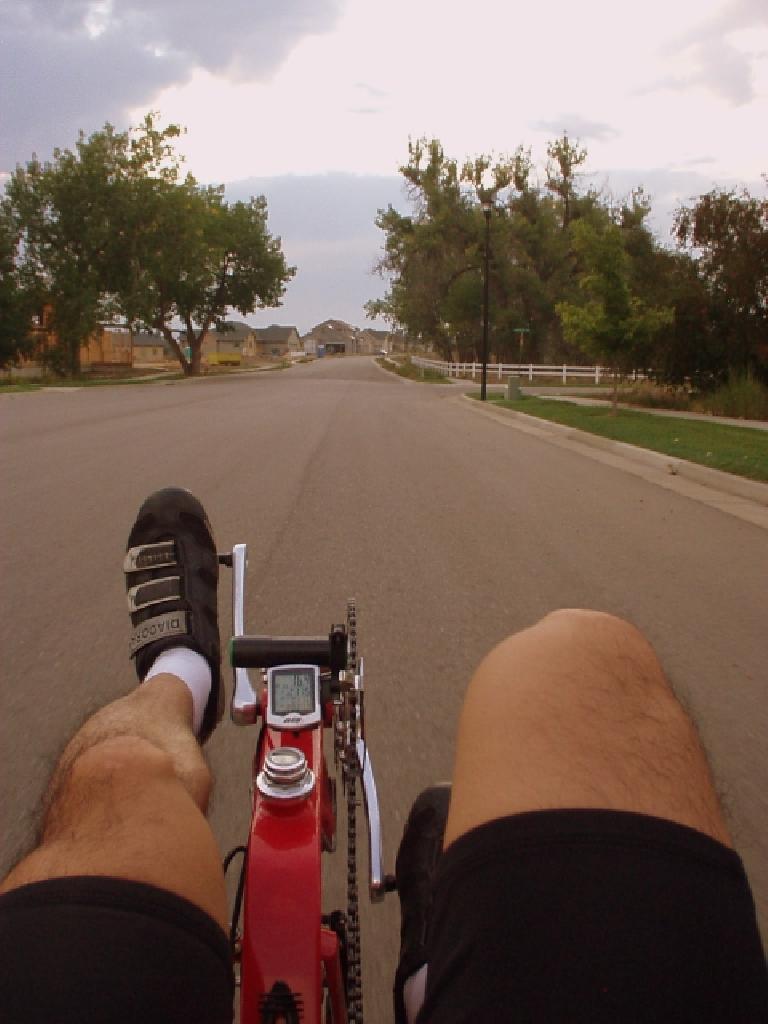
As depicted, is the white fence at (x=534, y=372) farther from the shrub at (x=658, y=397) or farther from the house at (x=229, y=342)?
the house at (x=229, y=342)

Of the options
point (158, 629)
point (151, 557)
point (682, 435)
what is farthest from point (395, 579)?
point (682, 435)

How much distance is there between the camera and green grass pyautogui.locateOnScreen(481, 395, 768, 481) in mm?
10539

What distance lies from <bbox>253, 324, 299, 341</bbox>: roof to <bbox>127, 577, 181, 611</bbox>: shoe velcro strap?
15516 cm

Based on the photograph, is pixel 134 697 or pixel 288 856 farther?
pixel 134 697

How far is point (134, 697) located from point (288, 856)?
0.62 meters

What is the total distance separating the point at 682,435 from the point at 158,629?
506 inches

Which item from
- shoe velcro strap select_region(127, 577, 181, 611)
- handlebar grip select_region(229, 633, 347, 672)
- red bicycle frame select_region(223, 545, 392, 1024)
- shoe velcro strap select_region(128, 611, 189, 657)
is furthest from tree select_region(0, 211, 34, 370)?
red bicycle frame select_region(223, 545, 392, 1024)

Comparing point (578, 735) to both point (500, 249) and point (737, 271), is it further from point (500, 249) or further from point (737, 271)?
point (500, 249)

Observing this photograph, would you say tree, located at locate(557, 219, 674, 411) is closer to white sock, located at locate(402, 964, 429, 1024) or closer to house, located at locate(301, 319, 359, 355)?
white sock, located at locate(402, 964, 429, 1024)

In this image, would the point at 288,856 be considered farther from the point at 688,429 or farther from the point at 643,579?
the point at 688,429

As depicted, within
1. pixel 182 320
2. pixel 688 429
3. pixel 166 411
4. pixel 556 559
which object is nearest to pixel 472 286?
pixel 182 320

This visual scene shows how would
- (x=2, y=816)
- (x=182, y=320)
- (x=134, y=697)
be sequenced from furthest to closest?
(x=182, y=320) → (x=2, y=816) → (x=134, y=697)

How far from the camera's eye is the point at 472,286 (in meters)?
51.3

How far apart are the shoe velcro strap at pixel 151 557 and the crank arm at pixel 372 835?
118cm
